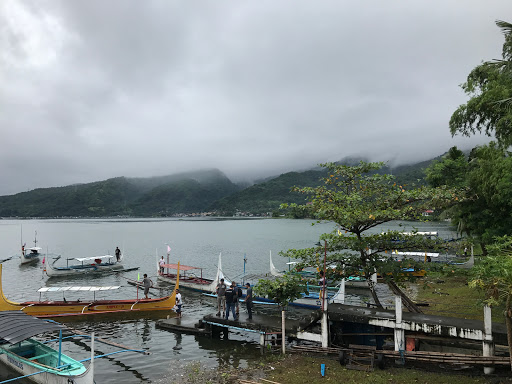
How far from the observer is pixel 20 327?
43.9 ft

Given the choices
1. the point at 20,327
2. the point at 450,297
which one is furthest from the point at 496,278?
the point at 450,297

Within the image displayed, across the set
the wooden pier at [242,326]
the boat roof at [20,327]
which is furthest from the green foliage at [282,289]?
the boat roof at [20,327]

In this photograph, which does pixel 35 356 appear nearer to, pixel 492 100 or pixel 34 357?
pixel 34 357

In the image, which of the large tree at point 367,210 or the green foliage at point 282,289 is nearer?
the large tree at point 367,210

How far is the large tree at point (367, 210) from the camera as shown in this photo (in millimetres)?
14320

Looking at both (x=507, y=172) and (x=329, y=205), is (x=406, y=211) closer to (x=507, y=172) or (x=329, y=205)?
(x=329, y=205)

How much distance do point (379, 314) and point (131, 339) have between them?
13.9 metres

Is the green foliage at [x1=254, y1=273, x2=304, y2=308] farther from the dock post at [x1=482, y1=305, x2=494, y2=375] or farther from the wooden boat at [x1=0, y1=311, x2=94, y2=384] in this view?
the wooden boat at [x1=0, y1=311, x2=94, y2=384]

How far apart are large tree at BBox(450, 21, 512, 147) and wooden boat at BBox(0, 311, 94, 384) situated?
796 inches

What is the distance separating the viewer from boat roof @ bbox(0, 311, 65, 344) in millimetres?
12766

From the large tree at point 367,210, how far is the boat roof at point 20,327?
10.4 meters

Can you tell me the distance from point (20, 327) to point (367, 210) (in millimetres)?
14803

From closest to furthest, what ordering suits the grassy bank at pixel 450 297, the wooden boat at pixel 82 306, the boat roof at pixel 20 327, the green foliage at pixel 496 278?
the green foliage at pixel 496 278 → the boat roof at pixel 20 327 → the grassy bank at pixel 450 297 → the wooden boat at pixel 82 306

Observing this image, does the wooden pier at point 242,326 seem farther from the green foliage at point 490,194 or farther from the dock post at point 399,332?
the green foliage at point 490,194
